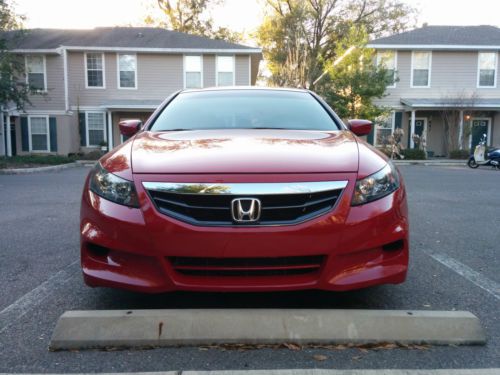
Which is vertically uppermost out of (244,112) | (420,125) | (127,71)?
(127,71)

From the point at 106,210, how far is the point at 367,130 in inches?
101

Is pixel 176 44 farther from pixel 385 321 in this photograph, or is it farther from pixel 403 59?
pixel 385 321

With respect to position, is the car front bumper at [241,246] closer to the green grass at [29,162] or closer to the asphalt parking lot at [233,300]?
the asphalt parking lot at [233,300]

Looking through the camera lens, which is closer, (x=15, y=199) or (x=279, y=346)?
(x=279, y=346)

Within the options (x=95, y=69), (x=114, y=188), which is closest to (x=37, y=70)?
(x=95, y=69)

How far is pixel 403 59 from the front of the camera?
894 inches

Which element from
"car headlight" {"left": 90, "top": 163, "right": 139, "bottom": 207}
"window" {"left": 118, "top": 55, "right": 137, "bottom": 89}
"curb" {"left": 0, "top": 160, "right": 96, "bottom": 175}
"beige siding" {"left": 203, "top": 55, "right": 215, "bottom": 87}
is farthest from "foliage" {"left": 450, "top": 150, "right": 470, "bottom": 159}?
"car headlight" {"left": 90, "top": 163, "right": 139, "bottom": 207}

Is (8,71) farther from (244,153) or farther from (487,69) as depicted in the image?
(487,69)

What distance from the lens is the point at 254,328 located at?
92.0 inches

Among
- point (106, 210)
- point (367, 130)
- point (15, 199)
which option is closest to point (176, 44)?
point (15, 199)

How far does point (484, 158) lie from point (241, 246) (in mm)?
17189

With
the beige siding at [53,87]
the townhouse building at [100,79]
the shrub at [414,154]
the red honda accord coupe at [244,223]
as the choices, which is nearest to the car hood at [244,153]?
the red honda accord coupe at [244,223]

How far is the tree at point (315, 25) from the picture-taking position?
27.4 m

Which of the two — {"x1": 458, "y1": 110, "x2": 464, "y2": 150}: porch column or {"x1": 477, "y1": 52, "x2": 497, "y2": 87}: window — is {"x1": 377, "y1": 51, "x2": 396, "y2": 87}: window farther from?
{"x1": 477, "y1": 52, "x2": 497, "y2": 87}: window
